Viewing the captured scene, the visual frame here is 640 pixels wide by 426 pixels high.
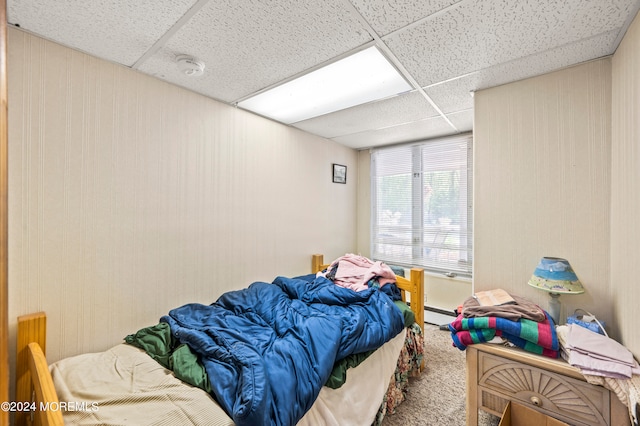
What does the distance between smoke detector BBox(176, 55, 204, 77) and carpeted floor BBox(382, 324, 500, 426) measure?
249 centimetres

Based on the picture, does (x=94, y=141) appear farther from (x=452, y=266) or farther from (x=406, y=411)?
(x=452, y=266)

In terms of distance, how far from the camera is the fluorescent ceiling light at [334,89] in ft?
5.41

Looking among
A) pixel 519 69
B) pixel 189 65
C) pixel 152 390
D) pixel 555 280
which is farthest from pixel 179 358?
pixel 519 69

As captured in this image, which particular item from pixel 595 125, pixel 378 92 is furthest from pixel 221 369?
pixel 595 125

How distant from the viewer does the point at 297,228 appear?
2848 millimetres

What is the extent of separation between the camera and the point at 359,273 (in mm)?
2346

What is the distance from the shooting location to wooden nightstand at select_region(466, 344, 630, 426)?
1140mm

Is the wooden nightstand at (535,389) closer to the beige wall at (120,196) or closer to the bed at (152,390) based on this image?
the bed at (152,390)

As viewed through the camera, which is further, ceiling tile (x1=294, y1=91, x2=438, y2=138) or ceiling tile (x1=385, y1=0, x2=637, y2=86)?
ceiling tile (x1=294, y1=91, x2=438, y2=138)

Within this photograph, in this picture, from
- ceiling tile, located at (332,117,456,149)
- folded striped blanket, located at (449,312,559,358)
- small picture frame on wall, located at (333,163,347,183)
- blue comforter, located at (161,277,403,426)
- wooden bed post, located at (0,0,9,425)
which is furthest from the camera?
small picture frame on wall, located at (333,163,347,183)

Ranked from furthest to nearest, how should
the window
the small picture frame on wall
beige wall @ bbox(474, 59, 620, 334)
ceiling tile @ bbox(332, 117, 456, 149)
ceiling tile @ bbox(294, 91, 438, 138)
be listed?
the small picture frame on wall
the window
ceiling tile @ bbox(332, 117, 456, 149)
ceiling tile @ bbox(294, 91, 438, 138)
beige wall @ bbox(474, 59, 620, 334)

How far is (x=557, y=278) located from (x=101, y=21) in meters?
2.71

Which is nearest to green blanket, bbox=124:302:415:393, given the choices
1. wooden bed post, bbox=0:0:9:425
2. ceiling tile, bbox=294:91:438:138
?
wooden bed post, bbox=0:0:9:425

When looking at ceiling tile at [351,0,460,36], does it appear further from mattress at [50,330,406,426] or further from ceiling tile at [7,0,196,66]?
mattress at [50,330,406,426]
